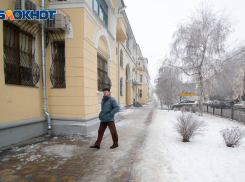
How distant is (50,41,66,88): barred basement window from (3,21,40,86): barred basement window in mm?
570

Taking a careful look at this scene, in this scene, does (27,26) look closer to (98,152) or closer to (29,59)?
(29,59)

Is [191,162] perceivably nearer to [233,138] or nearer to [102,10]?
[233,138]

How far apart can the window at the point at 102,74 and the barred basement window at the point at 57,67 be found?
202 cm

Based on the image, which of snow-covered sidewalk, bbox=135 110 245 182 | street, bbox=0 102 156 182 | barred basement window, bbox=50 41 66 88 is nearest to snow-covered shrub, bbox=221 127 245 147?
snow-covered sidewalk, bbox=135 110 245 182

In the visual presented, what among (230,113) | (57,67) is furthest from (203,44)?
(57,67)

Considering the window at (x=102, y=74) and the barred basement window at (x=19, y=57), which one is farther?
the window at (x=102, y=74)

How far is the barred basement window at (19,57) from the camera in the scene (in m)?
4.32

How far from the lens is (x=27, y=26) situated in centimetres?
494

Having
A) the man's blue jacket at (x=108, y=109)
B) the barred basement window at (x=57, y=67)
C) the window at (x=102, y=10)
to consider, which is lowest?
the man's blue jacket at (x=108, y=109)

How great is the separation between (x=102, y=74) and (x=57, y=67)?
2649 mm

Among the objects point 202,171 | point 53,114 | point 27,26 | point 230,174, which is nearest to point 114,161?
point 202,171

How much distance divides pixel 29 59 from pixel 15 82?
3.24 ft

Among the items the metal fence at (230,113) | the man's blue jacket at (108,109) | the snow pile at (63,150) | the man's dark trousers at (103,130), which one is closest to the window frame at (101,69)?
the man's blue jacket at (108,109)

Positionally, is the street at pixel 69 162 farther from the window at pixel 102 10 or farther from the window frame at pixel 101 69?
the window at pixel 102 10
